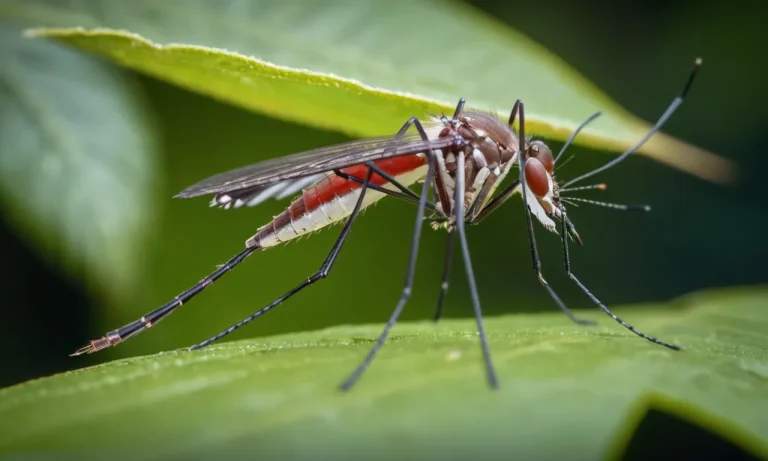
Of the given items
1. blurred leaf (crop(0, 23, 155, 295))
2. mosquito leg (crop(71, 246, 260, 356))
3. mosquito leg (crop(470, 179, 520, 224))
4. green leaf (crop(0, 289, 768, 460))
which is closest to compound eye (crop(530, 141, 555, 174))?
mosquito leg (crop(470, 179, 520, 224))

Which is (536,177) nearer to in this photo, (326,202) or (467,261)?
(467,261)

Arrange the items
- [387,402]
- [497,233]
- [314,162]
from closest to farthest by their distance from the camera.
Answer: [387,402] < [314,162] < [497,233]

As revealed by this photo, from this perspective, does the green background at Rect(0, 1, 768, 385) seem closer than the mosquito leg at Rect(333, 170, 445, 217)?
No

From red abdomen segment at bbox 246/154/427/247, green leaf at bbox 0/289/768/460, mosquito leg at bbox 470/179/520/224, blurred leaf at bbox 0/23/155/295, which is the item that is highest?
blurred leaf at bbox 0/23/155/295

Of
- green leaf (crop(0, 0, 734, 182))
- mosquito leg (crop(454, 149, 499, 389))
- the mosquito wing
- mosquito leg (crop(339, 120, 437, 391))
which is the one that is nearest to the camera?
mosquito leg (crop(339, 120, 437, 391))

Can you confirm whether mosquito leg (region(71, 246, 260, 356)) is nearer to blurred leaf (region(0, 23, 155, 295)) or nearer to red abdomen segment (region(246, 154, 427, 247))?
red abdomen segment (region(246, 154, 427, 247))

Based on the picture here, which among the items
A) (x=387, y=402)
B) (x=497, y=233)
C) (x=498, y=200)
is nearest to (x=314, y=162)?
(x=498, y=200)
